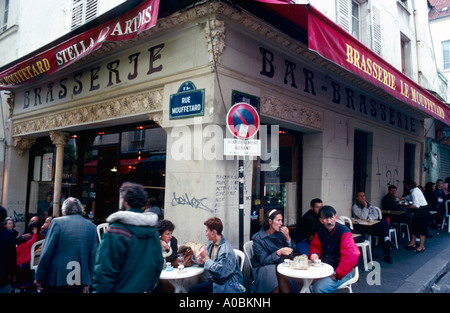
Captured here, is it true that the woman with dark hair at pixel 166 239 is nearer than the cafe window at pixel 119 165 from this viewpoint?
Yes

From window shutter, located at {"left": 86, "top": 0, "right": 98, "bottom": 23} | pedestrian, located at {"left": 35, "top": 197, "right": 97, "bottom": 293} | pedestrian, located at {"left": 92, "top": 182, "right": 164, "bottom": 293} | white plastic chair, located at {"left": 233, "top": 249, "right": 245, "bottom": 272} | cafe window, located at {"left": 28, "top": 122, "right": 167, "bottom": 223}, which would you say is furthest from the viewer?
window shutter, located at {"left": 86, "top": 0, "right": 98, "bottom": 23}

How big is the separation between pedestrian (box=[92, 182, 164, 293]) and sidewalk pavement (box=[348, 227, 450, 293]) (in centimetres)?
388

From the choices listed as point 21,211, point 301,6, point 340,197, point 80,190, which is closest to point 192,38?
point 301,6

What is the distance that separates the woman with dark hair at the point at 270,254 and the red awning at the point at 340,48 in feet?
8.84

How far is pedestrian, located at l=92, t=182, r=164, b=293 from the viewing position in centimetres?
259

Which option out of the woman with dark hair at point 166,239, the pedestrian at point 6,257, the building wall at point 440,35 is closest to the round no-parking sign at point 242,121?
the woman with dark hair at point 166,239

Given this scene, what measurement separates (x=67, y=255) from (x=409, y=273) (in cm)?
594

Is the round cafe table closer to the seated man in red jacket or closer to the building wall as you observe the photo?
the seated man in red jacket

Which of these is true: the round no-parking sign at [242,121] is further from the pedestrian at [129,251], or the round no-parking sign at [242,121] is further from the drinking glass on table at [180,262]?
the pedestrian at [129,251]

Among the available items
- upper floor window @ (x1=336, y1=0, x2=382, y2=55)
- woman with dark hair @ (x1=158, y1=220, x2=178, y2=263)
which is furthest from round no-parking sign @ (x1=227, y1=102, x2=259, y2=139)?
upper floor window @ (x1=336, y1=0, x2=382, y2=55)

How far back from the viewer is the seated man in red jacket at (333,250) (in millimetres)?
4062

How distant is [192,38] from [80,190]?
5954 mm

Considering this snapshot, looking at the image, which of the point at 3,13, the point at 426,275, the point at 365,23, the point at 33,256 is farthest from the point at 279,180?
the point at 3,13
